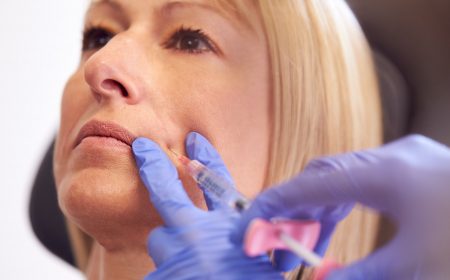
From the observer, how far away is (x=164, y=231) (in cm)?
80

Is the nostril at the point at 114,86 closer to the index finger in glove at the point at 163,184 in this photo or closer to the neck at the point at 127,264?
the index finger in glove at the point at 163,184

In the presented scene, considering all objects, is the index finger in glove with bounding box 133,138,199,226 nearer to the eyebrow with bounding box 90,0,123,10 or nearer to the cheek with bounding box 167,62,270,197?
the cheek with bounding box 167,62,270,197

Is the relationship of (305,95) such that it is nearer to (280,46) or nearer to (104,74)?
(280,46)

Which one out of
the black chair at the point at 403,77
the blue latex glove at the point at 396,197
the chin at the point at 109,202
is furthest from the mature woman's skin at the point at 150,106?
the black chair at the point at 403,77

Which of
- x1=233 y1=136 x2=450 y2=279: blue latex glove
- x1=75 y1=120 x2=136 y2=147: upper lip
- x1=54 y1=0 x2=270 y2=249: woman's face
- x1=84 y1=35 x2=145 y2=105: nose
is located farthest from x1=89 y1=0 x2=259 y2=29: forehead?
x1=233 y1=136 x2=450 y2=279: blue latex glove

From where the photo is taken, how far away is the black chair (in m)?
1.60

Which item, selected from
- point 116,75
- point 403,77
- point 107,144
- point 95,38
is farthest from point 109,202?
point 403,77

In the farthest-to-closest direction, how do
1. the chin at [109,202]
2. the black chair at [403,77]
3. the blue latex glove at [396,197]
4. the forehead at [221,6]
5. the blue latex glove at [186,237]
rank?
1. the black chair at [403,77]
2. the forehead at [221,6]
3. the chin at [109,202]
4. the blue latex glove at [186,237]
5. the blue latex glove at [396,197]

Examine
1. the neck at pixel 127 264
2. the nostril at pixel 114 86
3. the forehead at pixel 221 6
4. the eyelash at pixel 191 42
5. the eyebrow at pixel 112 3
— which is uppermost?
the forehead at pixel 221 6

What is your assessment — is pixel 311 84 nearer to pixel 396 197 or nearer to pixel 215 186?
pixel 215 186

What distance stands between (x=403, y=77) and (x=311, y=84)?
2.57ft

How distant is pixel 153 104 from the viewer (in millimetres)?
924

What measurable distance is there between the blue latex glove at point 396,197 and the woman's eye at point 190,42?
1.23 ft

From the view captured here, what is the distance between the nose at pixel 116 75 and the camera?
2.98ft
